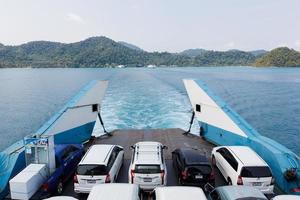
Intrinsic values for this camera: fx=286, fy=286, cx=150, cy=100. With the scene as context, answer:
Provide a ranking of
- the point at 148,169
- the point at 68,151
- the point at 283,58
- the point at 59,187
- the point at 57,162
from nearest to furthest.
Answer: the point at 148,169 < the point at 59,187 < the point at 57,162 < the point at 68,151 < the point at 283,58

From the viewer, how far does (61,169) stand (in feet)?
36.3

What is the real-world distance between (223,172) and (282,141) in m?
17.2

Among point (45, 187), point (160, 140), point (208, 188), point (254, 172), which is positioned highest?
point (254, 172)

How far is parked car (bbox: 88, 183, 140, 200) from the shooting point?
7.37 meters

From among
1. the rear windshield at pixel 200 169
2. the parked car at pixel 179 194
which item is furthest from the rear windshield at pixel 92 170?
the rear windshield at pixel 200 169

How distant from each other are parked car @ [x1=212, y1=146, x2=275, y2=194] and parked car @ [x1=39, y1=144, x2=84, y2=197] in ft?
21.0

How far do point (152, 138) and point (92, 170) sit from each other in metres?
8.14

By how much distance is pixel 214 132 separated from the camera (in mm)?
16688

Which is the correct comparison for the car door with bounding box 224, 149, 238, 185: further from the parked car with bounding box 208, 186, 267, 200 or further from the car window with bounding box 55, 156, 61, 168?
the car window with bounding box 55, 156, 61, 168

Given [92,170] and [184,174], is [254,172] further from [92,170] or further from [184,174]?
[92,170]

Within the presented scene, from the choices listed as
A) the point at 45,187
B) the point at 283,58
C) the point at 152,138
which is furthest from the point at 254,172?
the point at 283,58

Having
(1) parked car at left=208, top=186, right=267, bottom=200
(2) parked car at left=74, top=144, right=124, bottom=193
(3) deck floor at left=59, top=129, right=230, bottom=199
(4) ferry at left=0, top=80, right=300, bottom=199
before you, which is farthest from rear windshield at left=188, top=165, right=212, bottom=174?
(2) parked car at left=74, top=144, right=124, bottom=193

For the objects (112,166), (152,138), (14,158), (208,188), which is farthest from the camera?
(152,138)

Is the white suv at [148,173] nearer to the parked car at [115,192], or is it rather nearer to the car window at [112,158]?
the car window at [112,158]
